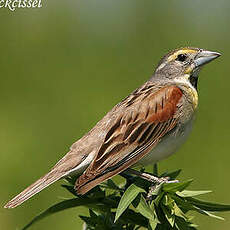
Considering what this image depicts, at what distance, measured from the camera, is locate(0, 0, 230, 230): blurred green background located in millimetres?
3750

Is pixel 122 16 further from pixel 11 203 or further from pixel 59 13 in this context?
pixel 11 203

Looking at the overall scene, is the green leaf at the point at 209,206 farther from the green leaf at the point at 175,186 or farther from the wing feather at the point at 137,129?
the wing feather at the point at 137,129

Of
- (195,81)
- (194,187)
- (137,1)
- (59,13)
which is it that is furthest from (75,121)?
(137,1)

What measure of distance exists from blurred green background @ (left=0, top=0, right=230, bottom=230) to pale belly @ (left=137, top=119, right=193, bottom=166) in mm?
702

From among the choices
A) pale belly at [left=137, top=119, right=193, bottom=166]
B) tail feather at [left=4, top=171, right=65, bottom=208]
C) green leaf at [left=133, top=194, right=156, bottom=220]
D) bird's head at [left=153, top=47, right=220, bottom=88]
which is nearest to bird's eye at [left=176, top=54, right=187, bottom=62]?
bird's head at [left=153, top=47, right=220, bottom=88]

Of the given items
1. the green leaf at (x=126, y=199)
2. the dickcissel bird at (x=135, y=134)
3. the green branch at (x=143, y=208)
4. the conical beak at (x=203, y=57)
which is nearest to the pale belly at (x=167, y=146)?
the dickcissel bird at (x=135, y=134)

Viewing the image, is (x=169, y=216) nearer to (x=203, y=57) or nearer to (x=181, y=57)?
(x=203, y=57)

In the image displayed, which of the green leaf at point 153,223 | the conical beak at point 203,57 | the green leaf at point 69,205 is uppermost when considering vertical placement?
the conical beak at point 203,57

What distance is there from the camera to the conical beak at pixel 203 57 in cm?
308

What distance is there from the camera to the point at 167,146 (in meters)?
2.81

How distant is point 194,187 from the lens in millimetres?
3816

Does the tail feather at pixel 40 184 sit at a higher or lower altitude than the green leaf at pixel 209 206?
higher

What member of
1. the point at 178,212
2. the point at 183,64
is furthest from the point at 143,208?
the point at 183,64

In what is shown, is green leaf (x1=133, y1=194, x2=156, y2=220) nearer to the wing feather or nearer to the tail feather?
the wing feather
